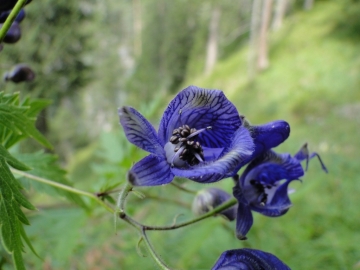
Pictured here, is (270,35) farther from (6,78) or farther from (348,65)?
(6,78)

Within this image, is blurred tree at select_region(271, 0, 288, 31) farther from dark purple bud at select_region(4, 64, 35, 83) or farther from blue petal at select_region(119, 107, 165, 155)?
blue petal at select_region(119, 107, 165, 155)

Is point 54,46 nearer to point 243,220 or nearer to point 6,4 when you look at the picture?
point 6,4

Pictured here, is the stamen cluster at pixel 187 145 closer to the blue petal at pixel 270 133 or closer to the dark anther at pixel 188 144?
the dark anther at pixel 188 144

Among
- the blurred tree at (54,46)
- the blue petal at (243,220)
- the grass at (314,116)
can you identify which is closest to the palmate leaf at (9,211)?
the blue petal at (243,220)

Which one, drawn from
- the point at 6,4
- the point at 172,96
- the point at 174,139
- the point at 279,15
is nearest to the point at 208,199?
the point at 174,139

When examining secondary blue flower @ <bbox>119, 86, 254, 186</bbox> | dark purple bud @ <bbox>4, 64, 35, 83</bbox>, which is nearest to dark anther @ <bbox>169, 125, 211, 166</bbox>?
secondary blue flower @ <bbox>119, 86, 254, 186</bbox>
